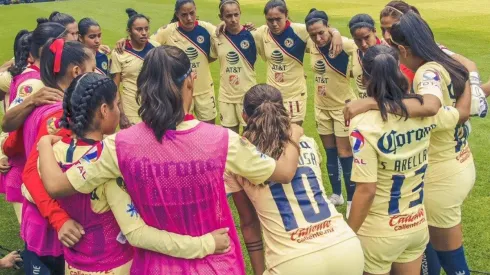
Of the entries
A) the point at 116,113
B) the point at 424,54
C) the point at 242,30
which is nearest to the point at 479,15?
the point at 242,30

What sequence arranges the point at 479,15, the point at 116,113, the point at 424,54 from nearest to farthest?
the point at 116,113 < the point at 424,54 < the point at 479,15

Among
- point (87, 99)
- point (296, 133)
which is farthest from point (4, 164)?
point (296, 133)

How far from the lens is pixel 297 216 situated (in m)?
3.34

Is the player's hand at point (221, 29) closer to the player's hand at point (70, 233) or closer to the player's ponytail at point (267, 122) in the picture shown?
the player's ponytail at point (267, 122)

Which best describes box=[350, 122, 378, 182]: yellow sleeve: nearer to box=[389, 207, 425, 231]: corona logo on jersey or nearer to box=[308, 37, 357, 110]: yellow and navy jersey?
box=[389, 207, 425, 231]: corona logo on jersey

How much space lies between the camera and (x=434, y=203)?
404cm

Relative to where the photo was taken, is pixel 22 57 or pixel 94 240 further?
pixel 22 57

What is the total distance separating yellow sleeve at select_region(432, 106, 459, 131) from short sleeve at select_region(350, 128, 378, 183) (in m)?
0.50

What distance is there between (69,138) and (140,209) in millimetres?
601

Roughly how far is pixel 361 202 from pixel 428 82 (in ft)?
2.89

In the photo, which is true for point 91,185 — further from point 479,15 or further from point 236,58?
point 479,15

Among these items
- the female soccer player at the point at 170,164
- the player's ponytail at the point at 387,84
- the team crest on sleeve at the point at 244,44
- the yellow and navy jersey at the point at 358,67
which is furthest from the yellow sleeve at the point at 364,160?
the team crest on sleeve at the point at 244,44

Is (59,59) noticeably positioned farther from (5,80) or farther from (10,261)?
(10,261)

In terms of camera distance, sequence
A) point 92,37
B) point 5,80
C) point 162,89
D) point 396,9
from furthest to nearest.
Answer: point 92,37 < point 396,9 < point 5,80 < point 162,89
